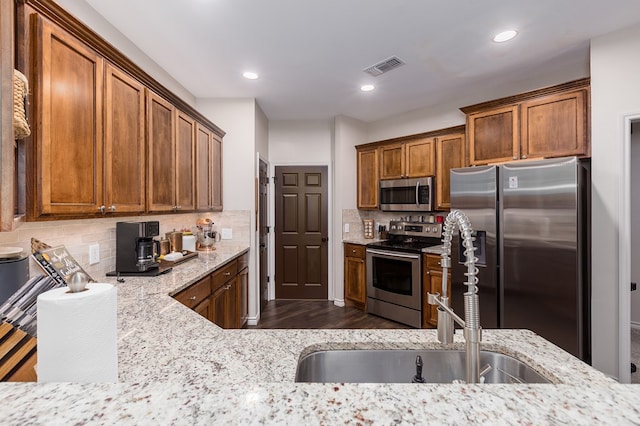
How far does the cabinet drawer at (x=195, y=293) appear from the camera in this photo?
198 centimetres

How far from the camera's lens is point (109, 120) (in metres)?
1.79

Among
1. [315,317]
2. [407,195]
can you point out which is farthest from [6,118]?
[407,195]

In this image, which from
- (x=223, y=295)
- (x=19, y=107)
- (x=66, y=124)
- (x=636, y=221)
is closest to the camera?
(x=19, y=107)

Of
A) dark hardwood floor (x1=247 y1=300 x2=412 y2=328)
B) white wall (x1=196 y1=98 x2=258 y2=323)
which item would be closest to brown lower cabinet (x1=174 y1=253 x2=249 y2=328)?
white wall (x1=196 y1=98 x2=258 y2=323)

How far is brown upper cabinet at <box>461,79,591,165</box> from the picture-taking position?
8.34ft

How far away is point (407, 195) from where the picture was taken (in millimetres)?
3994

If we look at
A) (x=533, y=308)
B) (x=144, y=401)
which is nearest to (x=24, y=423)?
(x=144, y=401)

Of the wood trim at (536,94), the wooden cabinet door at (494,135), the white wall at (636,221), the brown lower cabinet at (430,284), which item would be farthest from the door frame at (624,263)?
the white wall at (636,221)

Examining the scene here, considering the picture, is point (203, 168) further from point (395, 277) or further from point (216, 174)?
point (395, 277)

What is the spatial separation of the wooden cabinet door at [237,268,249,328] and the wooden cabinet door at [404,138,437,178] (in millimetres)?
2465

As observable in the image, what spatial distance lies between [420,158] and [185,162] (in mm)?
2818

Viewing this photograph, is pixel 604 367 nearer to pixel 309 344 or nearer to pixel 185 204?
pixel 309 344

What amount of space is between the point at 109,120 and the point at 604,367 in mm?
4003

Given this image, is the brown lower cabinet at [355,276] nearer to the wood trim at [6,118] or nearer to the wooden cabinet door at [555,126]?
the wooden cabinet door at [555,126]
